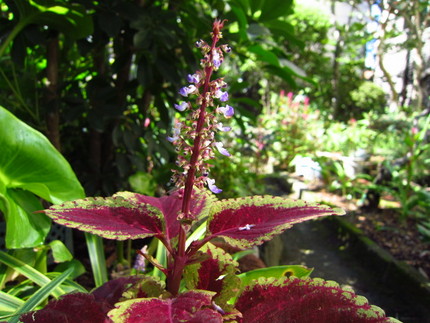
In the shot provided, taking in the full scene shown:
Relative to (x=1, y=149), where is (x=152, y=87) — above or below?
above

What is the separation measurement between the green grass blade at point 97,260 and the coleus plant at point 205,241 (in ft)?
1.26

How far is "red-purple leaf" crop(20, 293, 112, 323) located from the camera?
42 cm

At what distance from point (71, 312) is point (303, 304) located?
29 centimetres

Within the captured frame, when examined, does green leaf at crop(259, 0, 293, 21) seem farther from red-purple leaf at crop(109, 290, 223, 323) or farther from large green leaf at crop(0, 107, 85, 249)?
red-purple leaf at crop(109, 290, 223, 323)

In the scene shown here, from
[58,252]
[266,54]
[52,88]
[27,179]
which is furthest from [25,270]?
[266,54]

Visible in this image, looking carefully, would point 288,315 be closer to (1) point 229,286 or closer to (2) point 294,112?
(1) point 229,286

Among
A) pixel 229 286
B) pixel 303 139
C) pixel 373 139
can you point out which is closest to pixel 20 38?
pixel 229 286

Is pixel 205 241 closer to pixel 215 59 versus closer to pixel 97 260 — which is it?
pixel 215 59

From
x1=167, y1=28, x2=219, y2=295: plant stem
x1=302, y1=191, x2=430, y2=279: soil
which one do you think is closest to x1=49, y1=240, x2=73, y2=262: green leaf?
x1=167, y1=28, x2=219, y2=295: plant stem

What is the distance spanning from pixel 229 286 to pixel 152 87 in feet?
3.20

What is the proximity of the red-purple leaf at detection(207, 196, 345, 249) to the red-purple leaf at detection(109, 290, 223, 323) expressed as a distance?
91 millimetres

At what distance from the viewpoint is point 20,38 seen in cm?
115

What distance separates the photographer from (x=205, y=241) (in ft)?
1.61

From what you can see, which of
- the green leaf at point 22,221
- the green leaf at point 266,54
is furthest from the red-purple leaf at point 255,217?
the green leaf at point 266,54
